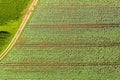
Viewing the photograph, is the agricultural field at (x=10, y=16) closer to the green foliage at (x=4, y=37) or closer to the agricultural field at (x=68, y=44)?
the green foliage at (x=4, y=37)

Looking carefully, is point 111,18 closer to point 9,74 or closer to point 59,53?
point 59,53

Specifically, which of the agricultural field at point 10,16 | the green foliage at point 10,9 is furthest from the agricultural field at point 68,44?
the green foliage at point 10,9

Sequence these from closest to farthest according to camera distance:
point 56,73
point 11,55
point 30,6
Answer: point 56,73, point 11,55, point 30,6

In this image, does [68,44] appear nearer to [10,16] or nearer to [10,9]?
[10,16]

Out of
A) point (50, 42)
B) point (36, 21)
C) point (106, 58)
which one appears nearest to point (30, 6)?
point (36, 21)

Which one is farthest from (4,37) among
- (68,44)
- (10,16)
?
(68,44)

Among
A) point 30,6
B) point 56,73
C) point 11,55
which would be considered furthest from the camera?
point 30,6
